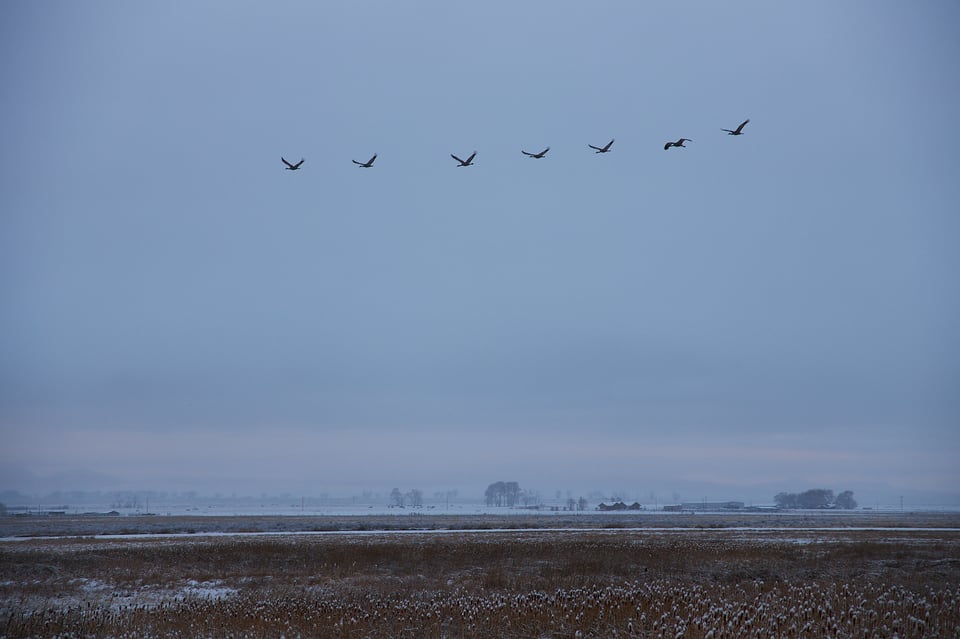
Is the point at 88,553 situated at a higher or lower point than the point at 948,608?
lower

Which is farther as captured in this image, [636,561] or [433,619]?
[636,561]

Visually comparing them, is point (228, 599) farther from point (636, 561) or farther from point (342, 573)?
point (636, 561)

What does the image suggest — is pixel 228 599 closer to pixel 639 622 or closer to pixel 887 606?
pixel 639 622

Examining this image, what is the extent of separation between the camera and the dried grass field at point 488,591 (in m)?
15.2

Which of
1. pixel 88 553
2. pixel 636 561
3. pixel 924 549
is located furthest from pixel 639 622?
pixel 88 553

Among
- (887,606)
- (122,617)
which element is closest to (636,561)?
(887,606)

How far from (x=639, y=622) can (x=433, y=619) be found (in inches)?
196

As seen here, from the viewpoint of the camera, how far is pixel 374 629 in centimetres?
1597

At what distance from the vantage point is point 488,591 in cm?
2192

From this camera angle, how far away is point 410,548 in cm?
3784

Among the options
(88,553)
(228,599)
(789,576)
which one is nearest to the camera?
(228,599)

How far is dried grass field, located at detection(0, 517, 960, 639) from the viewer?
15156 mm

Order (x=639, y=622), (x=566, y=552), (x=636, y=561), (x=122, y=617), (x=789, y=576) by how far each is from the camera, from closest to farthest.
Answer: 1. (x=639, y=622)
2. (x=122, y=617)
3. (x=789, y=576)
4. (x=636, y=561)
5. (x=566, y=552)

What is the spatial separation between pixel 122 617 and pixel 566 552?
22.6m
